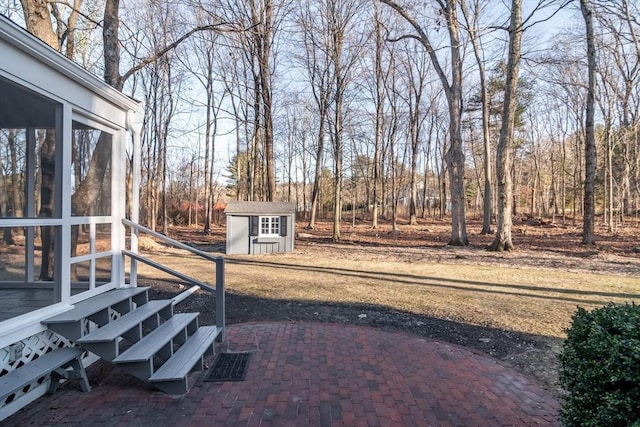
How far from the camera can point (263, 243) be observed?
1312cm

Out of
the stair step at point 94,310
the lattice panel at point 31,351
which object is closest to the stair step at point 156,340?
the stair step at point 94,310

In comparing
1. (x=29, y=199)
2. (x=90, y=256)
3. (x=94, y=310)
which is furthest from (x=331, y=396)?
(x=29, y=199)

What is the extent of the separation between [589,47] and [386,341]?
47.2 ft

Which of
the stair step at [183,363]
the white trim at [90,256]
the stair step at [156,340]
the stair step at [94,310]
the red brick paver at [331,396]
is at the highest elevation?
the white trim at [90,256]

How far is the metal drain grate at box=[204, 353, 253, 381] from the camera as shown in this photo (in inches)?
133

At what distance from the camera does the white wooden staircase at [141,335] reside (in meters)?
2.97

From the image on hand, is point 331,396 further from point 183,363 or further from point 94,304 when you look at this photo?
point 94,304

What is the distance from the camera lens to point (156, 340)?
333 centimetres

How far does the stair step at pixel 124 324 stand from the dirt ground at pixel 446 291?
50.0 inches

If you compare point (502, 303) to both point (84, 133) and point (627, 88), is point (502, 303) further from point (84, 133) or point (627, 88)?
point (627, 88)

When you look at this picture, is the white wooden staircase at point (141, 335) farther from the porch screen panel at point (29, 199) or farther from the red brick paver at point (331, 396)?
the porch screen panel at point (29, 199)

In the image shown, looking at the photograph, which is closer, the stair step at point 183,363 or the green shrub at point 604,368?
the green shrub at point 604,368

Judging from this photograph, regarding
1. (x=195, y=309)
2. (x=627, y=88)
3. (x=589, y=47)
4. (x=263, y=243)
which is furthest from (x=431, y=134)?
(x=195, y=309)

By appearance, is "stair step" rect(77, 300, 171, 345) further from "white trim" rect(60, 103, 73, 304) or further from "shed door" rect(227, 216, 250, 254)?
"shed door" rect(227, 216, 250, 254)
